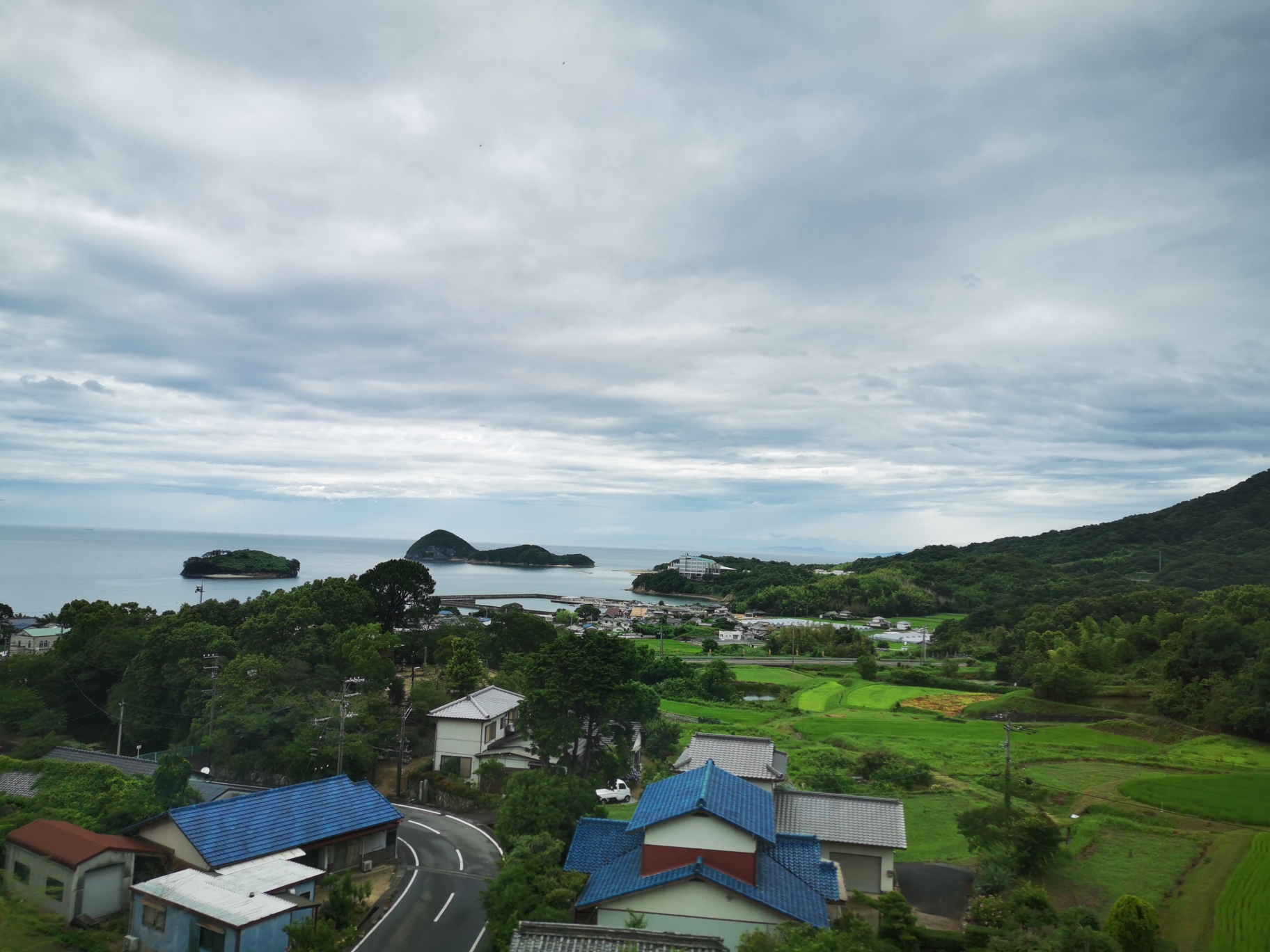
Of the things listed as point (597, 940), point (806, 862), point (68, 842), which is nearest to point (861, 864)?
point (806, 862)

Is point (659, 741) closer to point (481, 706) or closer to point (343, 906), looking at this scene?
point (481, 706)

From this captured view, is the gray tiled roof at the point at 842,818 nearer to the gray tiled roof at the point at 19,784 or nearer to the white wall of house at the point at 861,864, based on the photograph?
the white wall of house at the point at 861,864

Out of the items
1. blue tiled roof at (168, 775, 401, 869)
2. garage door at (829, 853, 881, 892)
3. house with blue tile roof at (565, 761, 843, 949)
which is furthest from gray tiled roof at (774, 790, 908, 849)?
blue tiled roof at (168, 775, 401, 869)

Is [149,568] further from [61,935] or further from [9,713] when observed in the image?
[61,935]

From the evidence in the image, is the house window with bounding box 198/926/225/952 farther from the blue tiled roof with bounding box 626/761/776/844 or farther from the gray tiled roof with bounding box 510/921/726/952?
the blue tiled roof with bounding box 626/761/776/844

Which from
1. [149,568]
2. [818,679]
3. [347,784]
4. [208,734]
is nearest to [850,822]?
[347,784]

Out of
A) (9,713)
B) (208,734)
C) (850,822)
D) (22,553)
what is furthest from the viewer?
(22,553)
